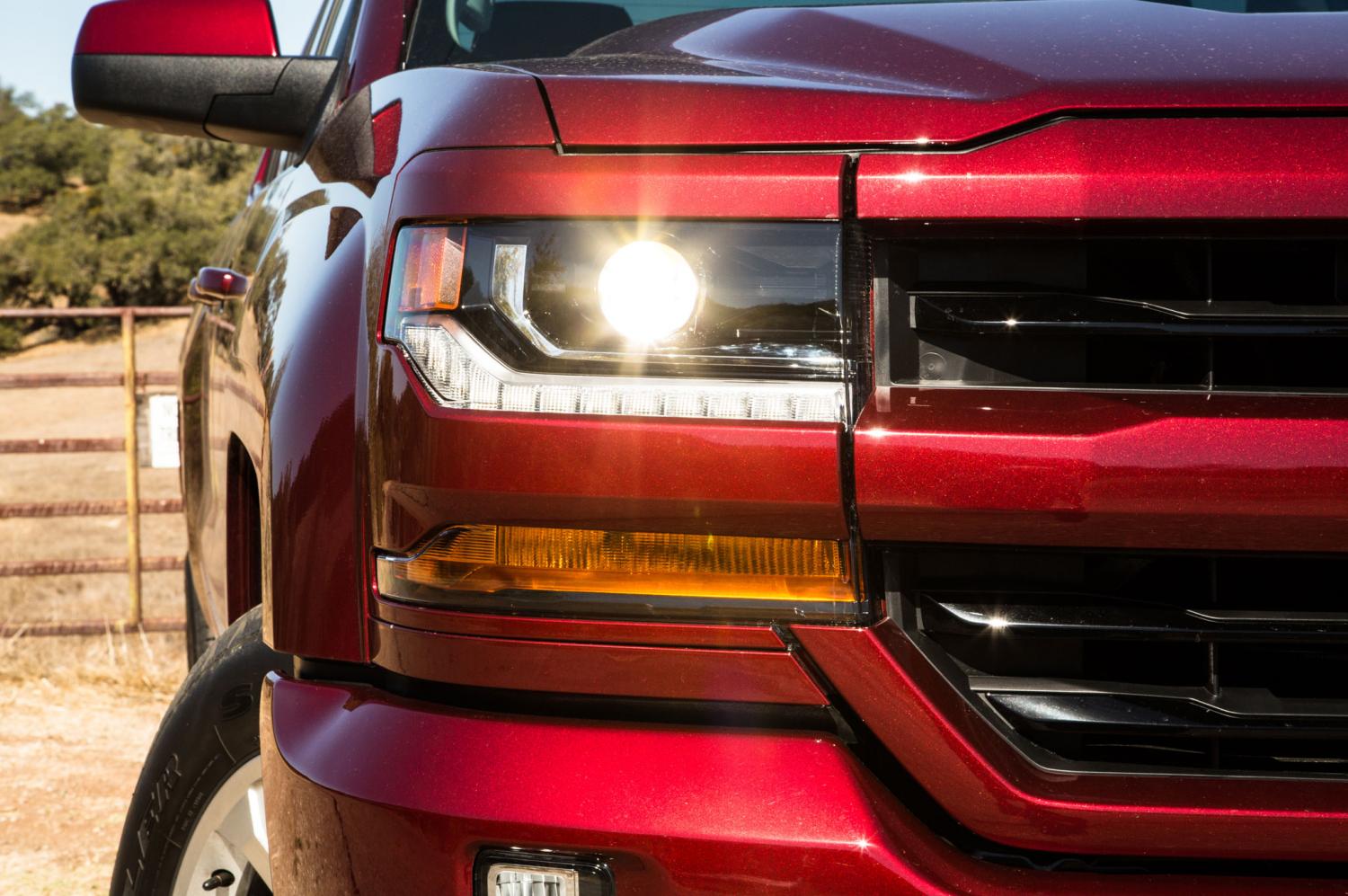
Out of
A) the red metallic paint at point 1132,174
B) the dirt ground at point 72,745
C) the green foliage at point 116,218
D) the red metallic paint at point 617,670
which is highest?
the green foliage at point 116,218

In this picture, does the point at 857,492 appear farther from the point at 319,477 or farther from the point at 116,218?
the point at 116,218

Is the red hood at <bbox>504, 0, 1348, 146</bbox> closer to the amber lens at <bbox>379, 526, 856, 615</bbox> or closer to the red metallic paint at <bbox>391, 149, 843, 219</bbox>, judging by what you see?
the red metallic paint at <bbox>391, 149, 843, 219</bbox>

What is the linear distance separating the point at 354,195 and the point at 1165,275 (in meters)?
0.92

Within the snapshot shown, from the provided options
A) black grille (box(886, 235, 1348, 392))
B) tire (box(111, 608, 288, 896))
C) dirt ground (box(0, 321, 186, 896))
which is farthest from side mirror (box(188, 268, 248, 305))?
dirt ground (box(0, 321, 186, 896))

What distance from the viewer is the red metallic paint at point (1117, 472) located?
1.28m

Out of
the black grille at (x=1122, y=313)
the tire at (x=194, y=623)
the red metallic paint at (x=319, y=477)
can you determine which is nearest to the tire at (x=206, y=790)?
the red metallic paint at (x=319, y=477)

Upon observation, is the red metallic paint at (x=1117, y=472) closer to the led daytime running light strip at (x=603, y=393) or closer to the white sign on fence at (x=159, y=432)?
the led daytime running light strip at (x=603, y=393)

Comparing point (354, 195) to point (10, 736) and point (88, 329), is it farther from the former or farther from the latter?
point (88, 329)

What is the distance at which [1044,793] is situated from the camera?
1339 millimetres

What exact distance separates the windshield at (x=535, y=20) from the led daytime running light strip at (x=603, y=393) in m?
0.90

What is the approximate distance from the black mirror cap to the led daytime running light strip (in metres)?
0.95

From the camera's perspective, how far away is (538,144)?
4.65 ft

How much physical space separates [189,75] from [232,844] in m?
1.14

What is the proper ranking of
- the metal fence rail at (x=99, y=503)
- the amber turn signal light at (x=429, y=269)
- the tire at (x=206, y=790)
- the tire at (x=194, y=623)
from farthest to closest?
1. the metal fence rail at (x=99, y=503)
2. the tire at (x=194, y=623)
3. the tire at (x=206, y=790)
4. the amber turn signal light at (x=429, y=269)
